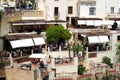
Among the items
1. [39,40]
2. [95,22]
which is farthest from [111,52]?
[39,40]

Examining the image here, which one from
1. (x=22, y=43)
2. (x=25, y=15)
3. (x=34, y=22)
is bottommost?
(x=22, y=43)

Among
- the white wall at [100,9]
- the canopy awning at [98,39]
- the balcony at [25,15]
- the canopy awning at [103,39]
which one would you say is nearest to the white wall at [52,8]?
the balcony at [25,15]

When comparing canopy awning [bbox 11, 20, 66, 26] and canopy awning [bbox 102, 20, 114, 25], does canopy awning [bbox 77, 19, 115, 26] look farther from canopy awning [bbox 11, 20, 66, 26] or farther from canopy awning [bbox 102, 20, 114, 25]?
canopy awning [bbox 11, 20, 66, 26]

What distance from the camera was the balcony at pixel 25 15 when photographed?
5304 cm

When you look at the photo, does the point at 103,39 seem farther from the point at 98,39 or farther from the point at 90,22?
the point at 90,22

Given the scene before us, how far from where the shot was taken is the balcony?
53037mm

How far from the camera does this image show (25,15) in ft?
178

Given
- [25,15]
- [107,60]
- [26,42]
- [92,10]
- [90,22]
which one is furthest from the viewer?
[92,10]

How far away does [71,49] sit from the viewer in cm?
4938

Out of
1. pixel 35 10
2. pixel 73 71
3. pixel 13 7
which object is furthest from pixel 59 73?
pixel 13 7

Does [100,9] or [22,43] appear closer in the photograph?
[22,43]

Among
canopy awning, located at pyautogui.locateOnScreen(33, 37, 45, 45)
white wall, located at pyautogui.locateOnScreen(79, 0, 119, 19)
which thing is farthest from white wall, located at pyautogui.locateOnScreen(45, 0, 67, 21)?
canopy awning, located at pyautogui.locateOnScreen(33, 37, 45, 45)

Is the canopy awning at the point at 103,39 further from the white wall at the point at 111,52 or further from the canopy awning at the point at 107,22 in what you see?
the canopy awning at the point at 107,22

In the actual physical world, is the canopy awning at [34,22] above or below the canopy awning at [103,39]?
above
